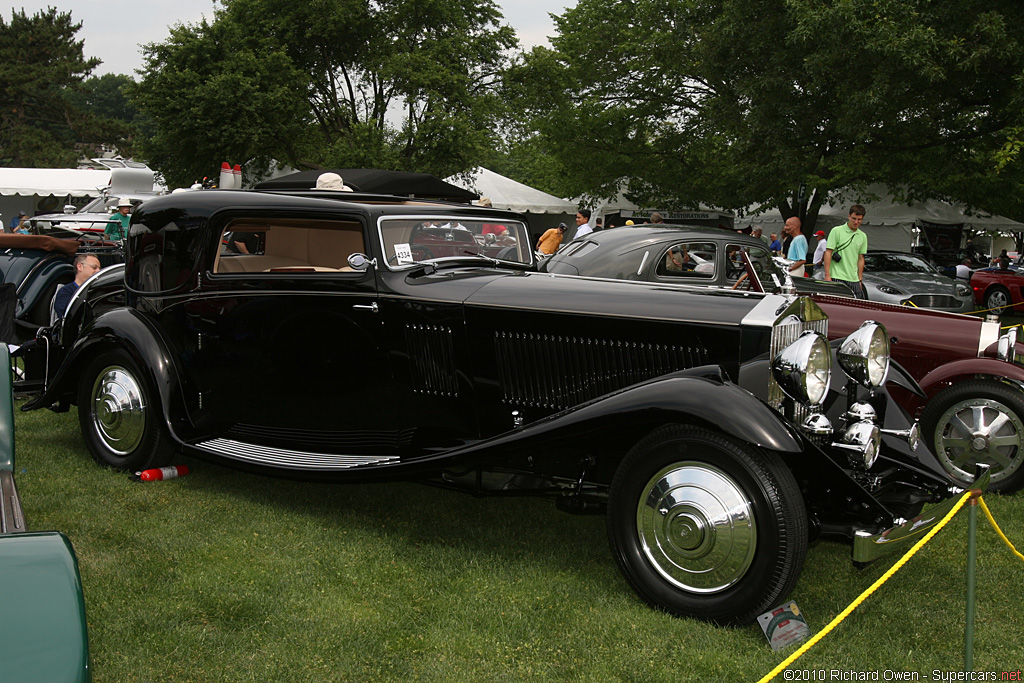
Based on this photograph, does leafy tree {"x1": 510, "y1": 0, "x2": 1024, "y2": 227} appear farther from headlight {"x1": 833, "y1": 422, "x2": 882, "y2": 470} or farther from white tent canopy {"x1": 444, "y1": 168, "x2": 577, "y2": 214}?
headlight {"x1": 833, "y1": 422, "x2": 882, "y2": 470}

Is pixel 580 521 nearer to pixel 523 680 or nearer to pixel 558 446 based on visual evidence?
pixel 558 446

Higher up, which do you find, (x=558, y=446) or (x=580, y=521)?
(x=558, y=446)

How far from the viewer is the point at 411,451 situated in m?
4.32

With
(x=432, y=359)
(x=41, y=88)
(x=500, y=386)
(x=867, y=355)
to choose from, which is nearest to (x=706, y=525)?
(x=867, y=355)

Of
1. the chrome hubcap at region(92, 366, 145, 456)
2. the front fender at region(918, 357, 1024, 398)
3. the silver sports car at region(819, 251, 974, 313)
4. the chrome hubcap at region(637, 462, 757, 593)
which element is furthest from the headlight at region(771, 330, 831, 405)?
the silver sports car at region(819, 251, 974, 313)

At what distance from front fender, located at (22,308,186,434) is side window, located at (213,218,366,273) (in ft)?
2.10

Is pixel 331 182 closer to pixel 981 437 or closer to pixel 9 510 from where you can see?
pixel 9 510

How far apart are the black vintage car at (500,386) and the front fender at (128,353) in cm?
1

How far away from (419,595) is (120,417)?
267 cm

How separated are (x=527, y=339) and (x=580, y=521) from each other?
51.8 inches

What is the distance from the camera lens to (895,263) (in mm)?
16719

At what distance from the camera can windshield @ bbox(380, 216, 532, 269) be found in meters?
4.49

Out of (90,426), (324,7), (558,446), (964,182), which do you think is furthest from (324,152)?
(558,446)

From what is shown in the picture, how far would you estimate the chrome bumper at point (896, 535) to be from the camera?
3.06m
